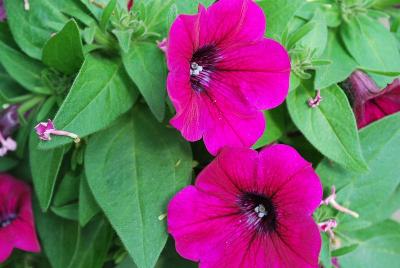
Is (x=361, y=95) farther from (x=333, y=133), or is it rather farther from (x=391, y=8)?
(x=391, y=8)

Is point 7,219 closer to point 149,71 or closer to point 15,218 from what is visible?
point 15,218

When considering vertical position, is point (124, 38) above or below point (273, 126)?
above

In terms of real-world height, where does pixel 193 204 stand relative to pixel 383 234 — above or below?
above

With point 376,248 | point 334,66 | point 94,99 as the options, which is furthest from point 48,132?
point 376,248

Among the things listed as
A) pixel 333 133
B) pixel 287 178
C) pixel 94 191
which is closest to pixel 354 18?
pixel 333 133

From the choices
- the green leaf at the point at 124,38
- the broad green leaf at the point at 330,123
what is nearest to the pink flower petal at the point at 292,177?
the broad green leaf at the point at 330,123
